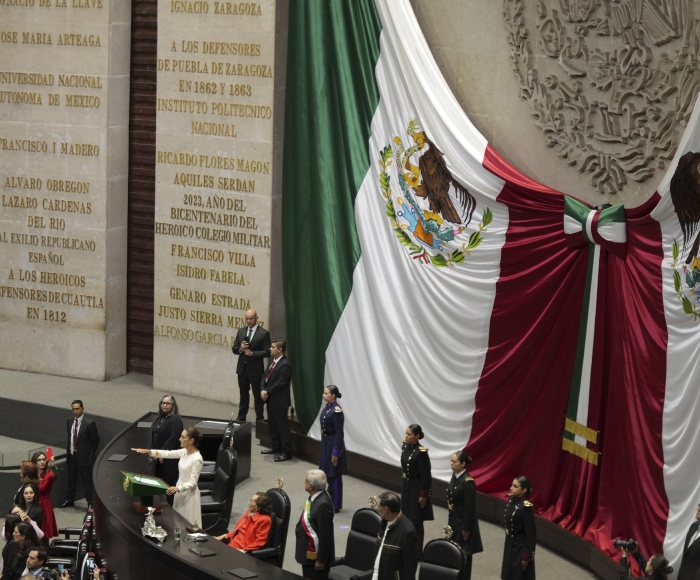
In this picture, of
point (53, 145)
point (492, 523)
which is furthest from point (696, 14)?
point (53, 145)

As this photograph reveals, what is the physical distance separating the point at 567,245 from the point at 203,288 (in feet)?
18.1

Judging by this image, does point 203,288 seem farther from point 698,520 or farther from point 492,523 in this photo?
point 698,520

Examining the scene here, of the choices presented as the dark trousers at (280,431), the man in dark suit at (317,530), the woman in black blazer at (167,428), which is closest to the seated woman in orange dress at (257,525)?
the man in dark suit at (317,530)

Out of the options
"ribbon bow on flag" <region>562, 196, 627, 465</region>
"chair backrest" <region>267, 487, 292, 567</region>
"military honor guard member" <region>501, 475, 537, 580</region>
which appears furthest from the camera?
"ribbon bow on flag" <region>562, 196, 627, 465</region>

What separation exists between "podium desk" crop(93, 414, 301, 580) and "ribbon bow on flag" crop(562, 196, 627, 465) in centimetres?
375

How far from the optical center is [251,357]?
15023 millimetres

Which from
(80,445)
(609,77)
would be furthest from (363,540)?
(80,445)

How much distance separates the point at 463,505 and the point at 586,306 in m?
2.25

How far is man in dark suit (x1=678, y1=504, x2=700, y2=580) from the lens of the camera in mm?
10227

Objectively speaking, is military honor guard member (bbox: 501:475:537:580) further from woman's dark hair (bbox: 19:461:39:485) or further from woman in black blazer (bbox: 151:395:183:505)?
woman's dark hair (bbox: 19:461:39:485)

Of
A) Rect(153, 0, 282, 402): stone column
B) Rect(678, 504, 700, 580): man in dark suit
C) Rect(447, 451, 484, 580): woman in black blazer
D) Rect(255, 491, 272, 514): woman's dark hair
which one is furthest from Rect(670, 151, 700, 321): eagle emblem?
Rect(153, 0, 282, 402): stone column

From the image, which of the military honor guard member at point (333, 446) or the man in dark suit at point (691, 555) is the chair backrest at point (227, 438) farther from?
the man in dark suit at point (691, 555)

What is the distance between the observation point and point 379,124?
551 inches

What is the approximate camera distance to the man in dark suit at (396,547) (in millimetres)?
9453
